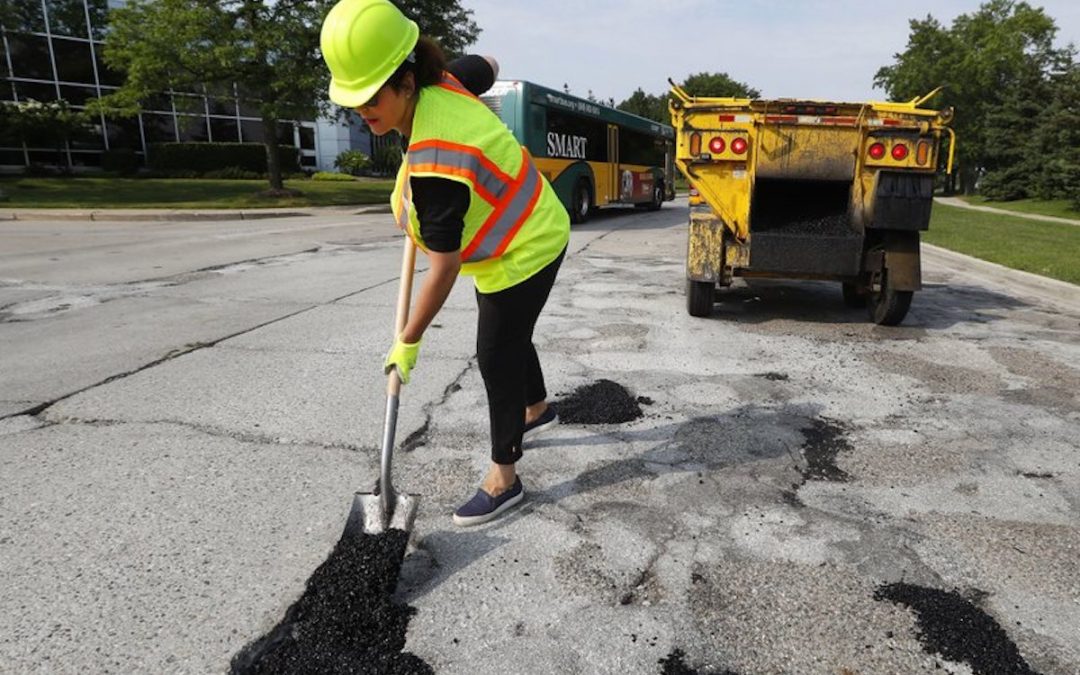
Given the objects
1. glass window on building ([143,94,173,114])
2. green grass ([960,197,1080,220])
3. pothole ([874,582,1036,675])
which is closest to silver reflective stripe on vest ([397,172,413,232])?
pothole ([874,582,1036,675])

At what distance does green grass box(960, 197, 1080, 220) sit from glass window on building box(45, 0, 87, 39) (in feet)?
118

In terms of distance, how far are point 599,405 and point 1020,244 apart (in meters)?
11.3

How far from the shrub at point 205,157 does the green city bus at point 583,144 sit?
18462mm

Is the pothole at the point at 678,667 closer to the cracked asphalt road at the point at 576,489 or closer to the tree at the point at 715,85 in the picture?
the cracked asphalt road at the point at 576,489

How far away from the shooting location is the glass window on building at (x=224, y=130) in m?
31.5

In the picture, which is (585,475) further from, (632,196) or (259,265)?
(632,196)

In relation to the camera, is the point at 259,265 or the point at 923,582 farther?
the point at 259,265

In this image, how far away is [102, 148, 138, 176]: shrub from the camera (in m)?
27.4

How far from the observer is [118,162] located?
27.5 meters

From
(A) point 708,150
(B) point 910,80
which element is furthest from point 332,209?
(B) point 910,80

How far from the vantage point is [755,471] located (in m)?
3.04

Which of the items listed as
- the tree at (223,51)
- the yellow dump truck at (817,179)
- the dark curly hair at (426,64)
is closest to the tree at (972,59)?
the tree at (223,51)

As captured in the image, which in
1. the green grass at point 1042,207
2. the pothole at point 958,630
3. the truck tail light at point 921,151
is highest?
the truck tail light at point 921,151

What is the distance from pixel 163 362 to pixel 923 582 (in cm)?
443
